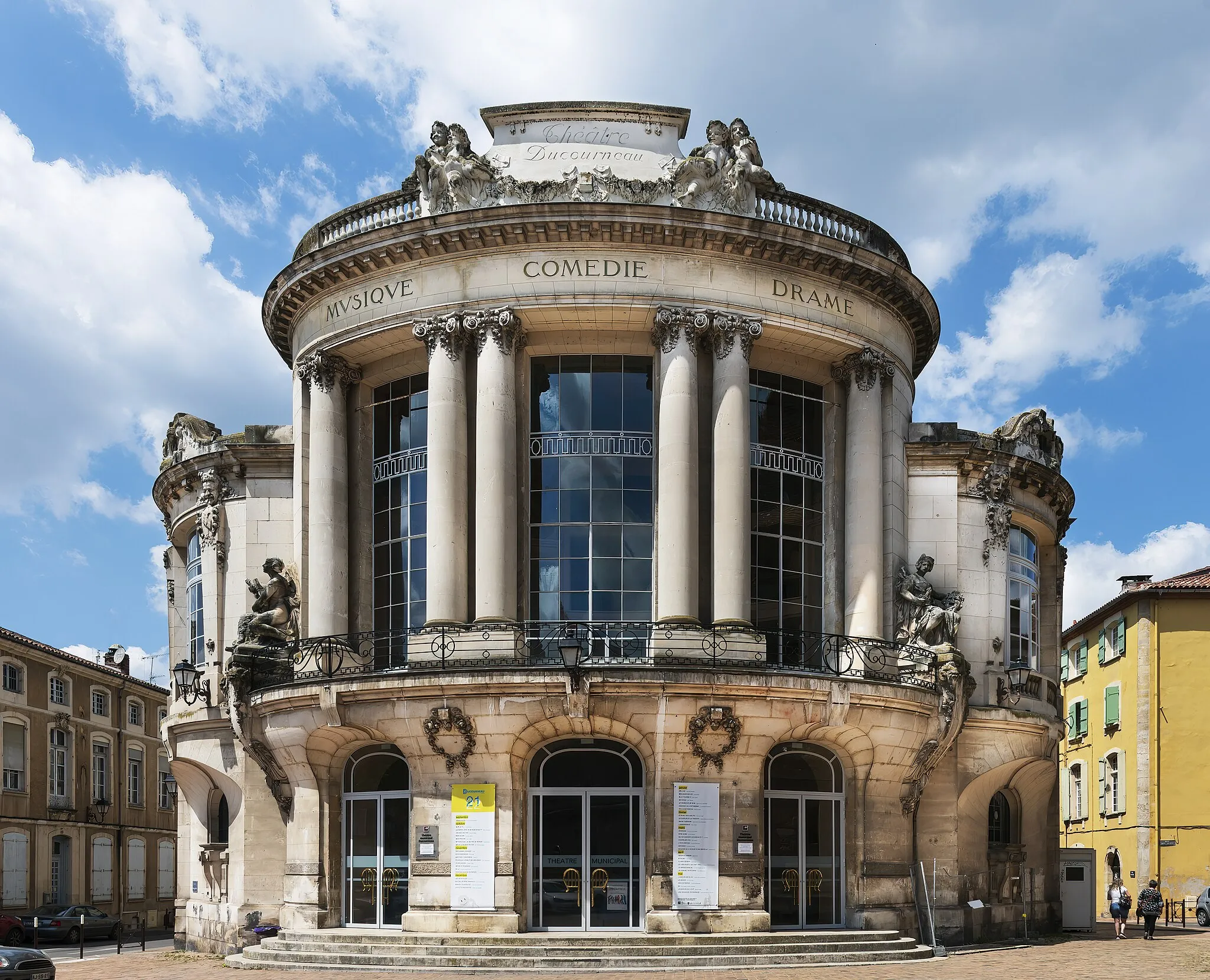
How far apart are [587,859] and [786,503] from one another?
28.2ft

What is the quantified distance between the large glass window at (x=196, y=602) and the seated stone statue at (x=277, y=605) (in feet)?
12.1

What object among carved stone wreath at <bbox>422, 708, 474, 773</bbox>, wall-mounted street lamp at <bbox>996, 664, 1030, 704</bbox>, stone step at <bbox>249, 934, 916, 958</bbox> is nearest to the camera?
stone step at <bbox>249, 934, 916, 958</bbox>

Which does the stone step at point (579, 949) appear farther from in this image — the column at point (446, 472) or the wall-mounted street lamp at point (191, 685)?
the wall-mounted street lamp at point (191, 685)

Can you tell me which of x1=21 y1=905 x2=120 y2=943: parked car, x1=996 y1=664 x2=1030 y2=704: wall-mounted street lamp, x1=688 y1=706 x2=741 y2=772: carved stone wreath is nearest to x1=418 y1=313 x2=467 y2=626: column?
x1=688 y1=706 x2=741 y2=772: carved stone wreath

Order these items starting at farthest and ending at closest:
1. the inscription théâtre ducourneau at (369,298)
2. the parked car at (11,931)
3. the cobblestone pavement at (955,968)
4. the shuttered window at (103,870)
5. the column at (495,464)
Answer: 1. the shuttered window at (103,870)
2. the parked car at (11,931)
3. the inscription théâtre ducourneau at (369,298)
4. the column at (495,464)
5. the cobblestone pavement at (955,968)

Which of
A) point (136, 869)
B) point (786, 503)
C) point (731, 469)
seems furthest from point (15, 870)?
point (731, 469)

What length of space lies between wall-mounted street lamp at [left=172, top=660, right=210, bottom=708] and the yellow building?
28.7 metres

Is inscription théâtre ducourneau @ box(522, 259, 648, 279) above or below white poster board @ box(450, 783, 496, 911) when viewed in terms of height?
above

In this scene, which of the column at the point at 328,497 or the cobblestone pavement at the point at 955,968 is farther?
the column at the point at 328,497

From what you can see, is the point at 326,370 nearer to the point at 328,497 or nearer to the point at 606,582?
the point at 328,497

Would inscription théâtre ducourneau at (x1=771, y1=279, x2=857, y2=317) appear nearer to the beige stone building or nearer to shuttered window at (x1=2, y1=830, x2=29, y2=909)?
the beige stone building

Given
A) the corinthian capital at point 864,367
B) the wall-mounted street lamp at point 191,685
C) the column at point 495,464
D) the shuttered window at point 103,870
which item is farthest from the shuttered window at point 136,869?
the corinthian capital at point 864,367

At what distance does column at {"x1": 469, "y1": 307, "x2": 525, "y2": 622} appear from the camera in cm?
2841

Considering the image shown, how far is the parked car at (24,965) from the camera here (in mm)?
24062
